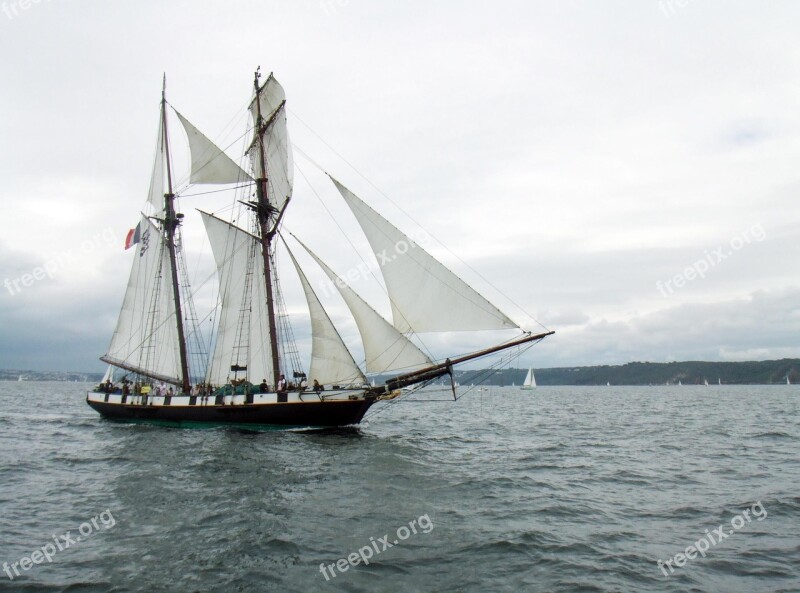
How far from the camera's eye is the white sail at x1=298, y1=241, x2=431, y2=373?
90.3ft

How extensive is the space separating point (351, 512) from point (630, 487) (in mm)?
9419

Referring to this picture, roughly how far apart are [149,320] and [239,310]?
9192 millimetres

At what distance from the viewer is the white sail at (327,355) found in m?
30.9

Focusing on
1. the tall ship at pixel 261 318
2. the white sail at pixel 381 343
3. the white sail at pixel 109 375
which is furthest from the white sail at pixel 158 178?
the white sail at pixel 381 343

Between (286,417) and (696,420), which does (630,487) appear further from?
(696,420)

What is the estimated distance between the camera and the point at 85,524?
13117mm

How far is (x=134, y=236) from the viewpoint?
42125 mm

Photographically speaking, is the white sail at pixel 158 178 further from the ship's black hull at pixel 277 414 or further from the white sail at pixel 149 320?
the ship's black hull at pixel 277 414

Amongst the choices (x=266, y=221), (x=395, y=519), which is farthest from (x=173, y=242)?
(x=395, y=519)

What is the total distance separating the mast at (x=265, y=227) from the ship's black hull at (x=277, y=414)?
7.24 feet

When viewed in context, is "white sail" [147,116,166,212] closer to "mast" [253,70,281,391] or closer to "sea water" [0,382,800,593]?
"mast" [253,70,281,391]

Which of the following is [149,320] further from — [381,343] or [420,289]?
[420,289]

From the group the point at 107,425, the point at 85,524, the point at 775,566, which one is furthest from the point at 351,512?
the point at 107,425

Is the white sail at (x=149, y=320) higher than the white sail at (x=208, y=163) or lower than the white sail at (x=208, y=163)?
lower
